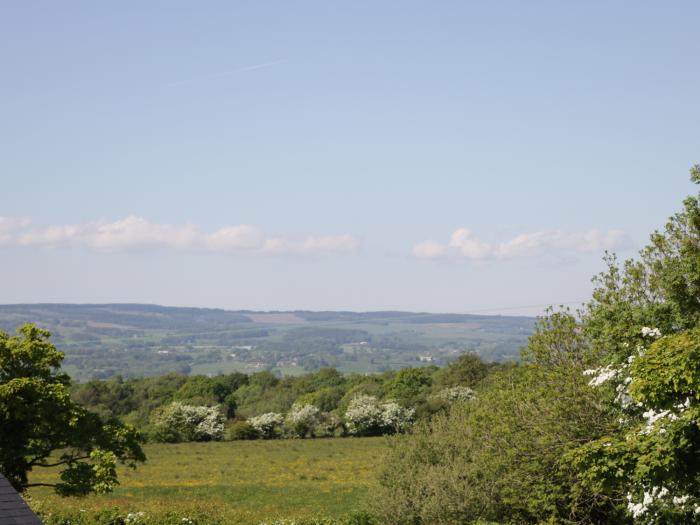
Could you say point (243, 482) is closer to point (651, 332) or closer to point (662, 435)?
point (651, 332)

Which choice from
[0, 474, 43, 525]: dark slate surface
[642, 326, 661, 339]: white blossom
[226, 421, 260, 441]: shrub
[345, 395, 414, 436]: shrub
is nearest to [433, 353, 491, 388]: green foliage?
[345, 395, 414, 436]: shrub

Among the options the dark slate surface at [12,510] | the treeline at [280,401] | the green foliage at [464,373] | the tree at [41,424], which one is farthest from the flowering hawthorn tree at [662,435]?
the green foliage at [464,373]

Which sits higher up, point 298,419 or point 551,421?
point 551,421

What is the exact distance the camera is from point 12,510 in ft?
40.9

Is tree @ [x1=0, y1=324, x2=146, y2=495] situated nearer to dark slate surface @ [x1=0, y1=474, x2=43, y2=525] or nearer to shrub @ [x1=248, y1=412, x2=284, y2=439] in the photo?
dark slate surface @ [x1=0, y1=474, x2=43, y2=525]

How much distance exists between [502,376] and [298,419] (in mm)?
55039

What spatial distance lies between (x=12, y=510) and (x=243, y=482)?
37479mm

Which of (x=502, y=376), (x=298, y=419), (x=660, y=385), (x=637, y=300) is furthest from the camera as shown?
(x=298, y=419)

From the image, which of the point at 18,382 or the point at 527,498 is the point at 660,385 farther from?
the point at 18,382

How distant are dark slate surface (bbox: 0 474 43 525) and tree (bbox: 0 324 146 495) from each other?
13395mm

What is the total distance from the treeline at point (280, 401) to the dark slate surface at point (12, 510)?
68171mm

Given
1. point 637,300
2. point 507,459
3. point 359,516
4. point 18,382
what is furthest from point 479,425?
point 18,382

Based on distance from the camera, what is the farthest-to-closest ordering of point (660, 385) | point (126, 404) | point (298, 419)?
1. point (126, 404)
2. point (298, 419)
3. point (660, 385)

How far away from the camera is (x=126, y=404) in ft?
350
